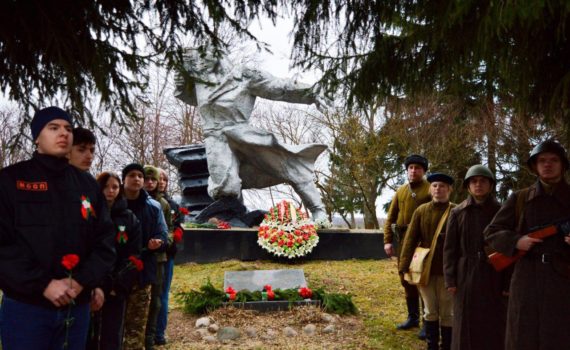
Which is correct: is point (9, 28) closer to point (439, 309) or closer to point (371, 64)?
point (371, 64)

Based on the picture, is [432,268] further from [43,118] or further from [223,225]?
[223,225]

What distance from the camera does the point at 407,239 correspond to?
484cm

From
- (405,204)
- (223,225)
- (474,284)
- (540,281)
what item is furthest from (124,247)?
(223,225)

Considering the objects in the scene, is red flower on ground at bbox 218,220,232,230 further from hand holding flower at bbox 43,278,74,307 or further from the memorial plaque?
hand holding flower at bbox 43,278,74,307

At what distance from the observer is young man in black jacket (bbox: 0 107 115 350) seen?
90.9 inches

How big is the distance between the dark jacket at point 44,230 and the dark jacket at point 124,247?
706 mm

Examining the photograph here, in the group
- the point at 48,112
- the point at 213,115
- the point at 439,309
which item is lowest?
the point at 439,309

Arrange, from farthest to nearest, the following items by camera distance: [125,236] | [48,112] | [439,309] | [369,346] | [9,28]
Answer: [369,346] → [439,309] → [125,236] → [9,28] → [48,112]

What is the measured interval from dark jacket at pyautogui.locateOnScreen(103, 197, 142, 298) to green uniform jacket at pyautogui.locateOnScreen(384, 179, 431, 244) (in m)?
2.91

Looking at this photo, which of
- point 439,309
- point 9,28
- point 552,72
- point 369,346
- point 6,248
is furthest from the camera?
point 369,346

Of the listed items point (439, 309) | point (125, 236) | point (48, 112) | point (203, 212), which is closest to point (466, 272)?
point (439, 309)

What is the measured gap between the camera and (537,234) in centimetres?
325

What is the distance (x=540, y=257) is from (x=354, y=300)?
4.04m

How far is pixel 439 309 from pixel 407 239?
65cm
